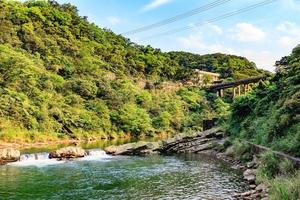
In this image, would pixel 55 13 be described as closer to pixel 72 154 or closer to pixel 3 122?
pixel 3 122

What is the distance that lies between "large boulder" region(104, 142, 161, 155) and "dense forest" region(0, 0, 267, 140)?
1262cm

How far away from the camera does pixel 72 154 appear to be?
109ft

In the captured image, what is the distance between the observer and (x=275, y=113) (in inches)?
964

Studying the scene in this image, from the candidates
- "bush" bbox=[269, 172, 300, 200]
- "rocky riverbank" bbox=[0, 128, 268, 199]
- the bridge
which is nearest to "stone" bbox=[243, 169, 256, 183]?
"rocky riverbank" bbox=[0, 128, 268, 199]

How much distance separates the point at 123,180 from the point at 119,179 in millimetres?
426

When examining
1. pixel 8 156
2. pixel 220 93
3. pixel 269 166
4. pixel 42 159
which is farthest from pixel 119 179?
pixel 220 93

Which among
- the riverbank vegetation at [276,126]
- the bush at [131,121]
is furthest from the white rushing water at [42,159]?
the bush at [131,121]

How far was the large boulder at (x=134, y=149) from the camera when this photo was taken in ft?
120

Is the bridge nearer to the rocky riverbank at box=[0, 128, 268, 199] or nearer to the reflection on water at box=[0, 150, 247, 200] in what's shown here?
the rocky riverbank at box=[0, 128, 268, 199]

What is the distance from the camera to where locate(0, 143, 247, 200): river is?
18.4 m

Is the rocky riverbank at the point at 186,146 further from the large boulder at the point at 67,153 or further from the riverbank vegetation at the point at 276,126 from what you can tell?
the large boulder at the point at 67,153

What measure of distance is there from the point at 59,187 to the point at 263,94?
64.0 feet

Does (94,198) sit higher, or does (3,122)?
(3,122)

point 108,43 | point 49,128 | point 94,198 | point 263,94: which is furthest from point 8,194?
point 108,43
